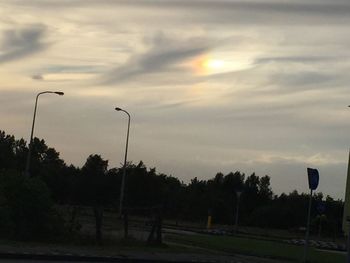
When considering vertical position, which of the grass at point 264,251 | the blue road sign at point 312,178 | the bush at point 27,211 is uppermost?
the blue road sign at point 312,178

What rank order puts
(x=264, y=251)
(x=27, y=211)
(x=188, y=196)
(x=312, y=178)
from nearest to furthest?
1. (x=312, y=178)
2. (x=27, y=211)
3. (x=264, y=251)
4. (x=188, y=196)

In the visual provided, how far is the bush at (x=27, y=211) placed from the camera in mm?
23203

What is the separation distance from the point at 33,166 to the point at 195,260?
92.5 metres

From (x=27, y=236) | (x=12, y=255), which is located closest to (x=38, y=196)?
(x=27, y=236)

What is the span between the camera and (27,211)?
23.6 metres

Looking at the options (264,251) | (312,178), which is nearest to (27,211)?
(312,178)

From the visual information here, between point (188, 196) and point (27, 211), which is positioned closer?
point (27, 211)

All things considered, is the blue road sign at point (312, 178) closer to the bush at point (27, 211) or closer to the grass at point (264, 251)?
the grass at point (264, 251)

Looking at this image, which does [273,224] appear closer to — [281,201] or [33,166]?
[281,201]

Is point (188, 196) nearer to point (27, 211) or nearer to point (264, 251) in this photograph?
point (264, 251)

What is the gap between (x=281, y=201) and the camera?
10731 centimetres

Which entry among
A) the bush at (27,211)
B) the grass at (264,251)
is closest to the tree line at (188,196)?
the grass at (264,251)

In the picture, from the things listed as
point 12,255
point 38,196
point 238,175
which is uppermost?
point 238,175

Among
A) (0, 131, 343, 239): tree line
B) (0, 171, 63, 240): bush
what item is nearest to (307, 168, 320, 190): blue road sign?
(0, 171, 63, 240): bush
